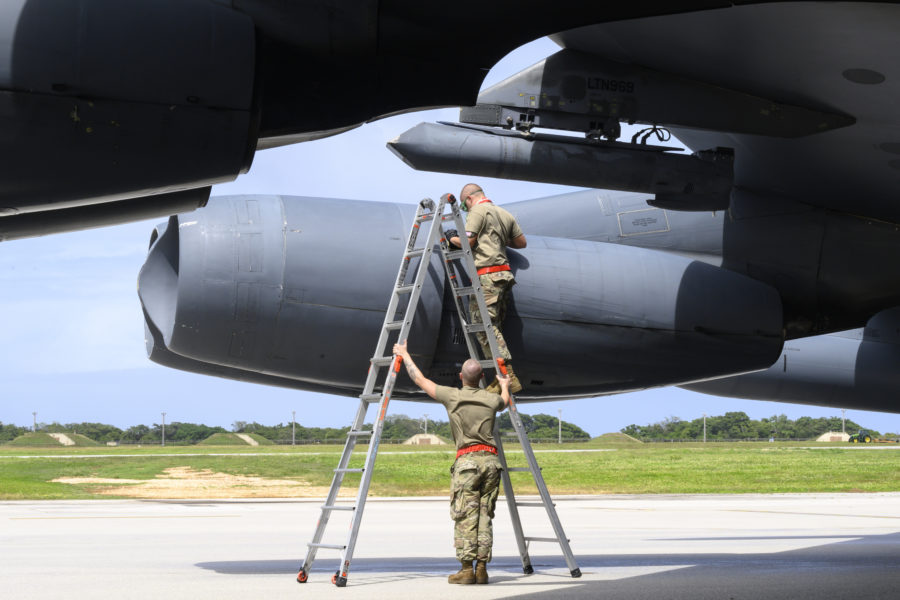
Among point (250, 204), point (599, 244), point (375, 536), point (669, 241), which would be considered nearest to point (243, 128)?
point (250, 204)

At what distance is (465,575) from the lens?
679 centimetres

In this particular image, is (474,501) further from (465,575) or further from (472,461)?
(465,575)

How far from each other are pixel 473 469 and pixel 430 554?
2.38 meters

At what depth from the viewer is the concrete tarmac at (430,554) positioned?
655 centimetres

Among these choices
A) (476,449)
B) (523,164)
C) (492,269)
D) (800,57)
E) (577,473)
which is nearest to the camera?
(800,57)

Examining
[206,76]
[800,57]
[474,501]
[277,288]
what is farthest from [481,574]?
[206,76]

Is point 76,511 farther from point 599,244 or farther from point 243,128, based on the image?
point 243,128

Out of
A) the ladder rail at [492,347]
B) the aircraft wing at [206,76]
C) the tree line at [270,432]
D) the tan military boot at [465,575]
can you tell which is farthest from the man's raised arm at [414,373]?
the tree line at [270,432]

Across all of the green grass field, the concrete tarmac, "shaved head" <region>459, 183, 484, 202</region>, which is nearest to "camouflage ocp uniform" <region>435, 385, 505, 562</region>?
the concrete tarmac

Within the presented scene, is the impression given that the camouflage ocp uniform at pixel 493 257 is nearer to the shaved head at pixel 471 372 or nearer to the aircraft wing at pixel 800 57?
the shaved head at pixel 471 372

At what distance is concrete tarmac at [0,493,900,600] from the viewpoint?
6.55 metres

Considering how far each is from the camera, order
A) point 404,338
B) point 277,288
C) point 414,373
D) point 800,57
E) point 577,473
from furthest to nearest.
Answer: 1. point 577,473
2. point 414,373
3. point 404,338
4. point 277,288
5. point 800,57

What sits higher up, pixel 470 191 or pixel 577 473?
pixel 470 191

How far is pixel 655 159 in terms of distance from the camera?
20.2 ft
